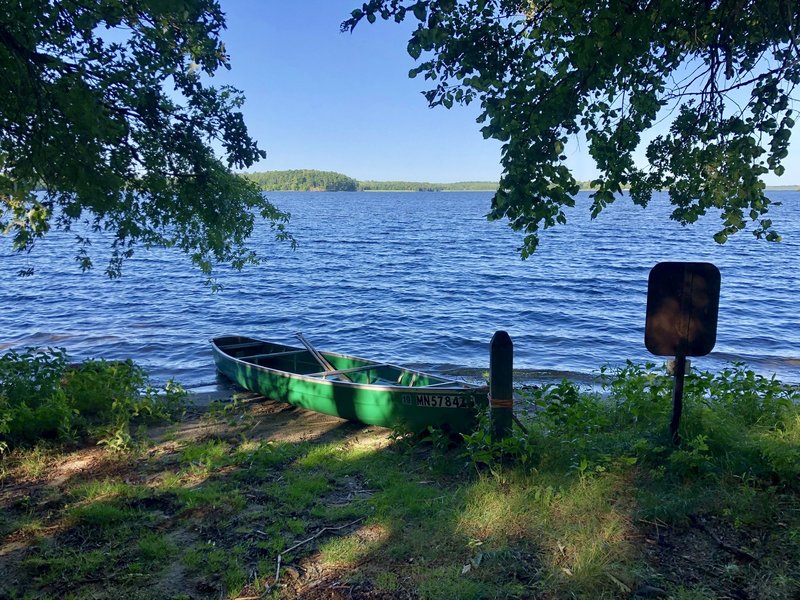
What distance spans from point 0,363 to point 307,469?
15.6 ft

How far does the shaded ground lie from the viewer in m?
3.81

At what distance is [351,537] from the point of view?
4.60 metres

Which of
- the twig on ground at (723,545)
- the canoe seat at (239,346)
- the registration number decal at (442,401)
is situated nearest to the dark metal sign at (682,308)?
the twig on ground at (723,545)

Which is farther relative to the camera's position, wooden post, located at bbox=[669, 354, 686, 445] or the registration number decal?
the registration number decal

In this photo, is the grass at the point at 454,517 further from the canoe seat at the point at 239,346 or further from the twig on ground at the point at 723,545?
the canoe seat at the point at 239,346

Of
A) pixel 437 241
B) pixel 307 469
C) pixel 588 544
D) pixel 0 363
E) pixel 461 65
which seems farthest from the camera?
pixel 437 241

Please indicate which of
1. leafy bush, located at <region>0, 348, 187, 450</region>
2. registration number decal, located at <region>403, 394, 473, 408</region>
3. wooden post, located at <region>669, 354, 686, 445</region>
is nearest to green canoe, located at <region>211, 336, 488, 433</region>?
registration number decal, located at <region>403, 394, 473, 408</region>

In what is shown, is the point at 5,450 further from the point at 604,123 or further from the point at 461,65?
the point at 604,123

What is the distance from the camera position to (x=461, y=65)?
4449 millimetres

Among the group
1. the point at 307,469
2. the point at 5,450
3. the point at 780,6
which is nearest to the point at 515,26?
the point at 780,6

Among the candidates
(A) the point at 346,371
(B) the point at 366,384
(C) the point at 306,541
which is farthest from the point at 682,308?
(A) the point at 346,371

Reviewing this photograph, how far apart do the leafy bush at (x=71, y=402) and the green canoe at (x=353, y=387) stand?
1766mm

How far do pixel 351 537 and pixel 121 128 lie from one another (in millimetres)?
3774

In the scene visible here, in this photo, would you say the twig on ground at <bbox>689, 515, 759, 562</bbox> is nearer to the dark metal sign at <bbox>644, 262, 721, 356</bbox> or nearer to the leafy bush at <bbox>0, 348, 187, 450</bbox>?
the dark metal sign at <bbox>644, 262, 721, 356</bbox>
